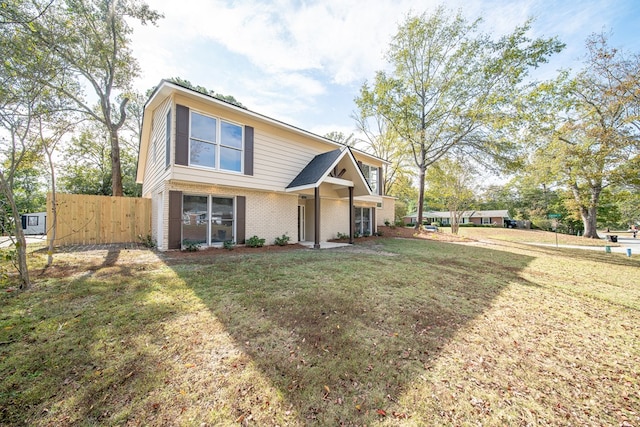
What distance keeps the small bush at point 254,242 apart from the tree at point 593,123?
14.6 metres

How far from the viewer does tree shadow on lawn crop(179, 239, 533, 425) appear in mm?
2146

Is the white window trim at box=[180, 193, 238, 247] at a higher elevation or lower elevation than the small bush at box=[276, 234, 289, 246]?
higher

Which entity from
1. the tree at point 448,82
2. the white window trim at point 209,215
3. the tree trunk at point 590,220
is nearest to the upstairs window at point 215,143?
the white window trim at point 209,215

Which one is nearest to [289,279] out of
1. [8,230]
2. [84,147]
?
[8,230]

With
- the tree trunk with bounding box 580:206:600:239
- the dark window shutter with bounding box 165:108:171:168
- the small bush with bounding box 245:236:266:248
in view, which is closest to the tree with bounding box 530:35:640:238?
the tree trunk with bounding box 580:206:600:239

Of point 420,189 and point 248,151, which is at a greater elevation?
point 248,151

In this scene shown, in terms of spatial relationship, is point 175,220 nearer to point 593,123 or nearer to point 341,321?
point 341,321

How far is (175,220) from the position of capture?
8352 mm

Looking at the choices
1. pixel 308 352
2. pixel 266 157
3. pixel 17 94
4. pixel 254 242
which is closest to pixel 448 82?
pixel 266 157

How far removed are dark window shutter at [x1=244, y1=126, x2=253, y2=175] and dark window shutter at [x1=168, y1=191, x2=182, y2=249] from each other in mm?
2567

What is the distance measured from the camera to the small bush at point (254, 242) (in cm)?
962

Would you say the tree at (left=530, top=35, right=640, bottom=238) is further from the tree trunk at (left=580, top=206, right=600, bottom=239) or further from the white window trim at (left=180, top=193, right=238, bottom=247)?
the white window trim at (left=180, top=193, right=238, bottom=247)

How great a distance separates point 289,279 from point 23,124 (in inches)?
276

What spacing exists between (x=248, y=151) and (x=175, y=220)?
12.2 feet
